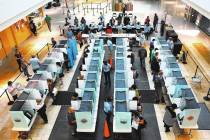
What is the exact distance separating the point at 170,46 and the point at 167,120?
6.97 metres

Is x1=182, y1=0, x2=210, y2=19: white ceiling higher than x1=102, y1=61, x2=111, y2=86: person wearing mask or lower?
higher

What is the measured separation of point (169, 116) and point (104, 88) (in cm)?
449

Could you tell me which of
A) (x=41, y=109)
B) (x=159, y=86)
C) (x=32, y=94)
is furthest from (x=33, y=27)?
(x=159, y=86)

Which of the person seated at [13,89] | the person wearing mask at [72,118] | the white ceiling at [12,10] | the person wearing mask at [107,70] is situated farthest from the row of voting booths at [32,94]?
the white ceiling at [12,10]

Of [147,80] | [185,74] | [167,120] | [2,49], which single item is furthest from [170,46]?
[2,49]

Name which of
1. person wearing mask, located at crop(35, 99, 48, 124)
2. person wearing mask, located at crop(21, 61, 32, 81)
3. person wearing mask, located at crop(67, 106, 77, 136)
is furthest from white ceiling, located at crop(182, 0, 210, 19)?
person wearing mask, located at crop(21, 61, 32, 81)

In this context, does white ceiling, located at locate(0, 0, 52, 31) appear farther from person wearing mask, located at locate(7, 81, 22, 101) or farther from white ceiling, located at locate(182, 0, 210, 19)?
white ceiling, located at locate(182, 0, 210, 19)

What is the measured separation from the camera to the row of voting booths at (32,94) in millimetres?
9109

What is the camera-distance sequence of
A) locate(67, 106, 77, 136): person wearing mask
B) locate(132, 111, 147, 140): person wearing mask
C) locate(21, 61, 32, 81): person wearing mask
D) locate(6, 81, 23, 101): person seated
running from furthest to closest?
locate(21, 61, 32, 81): person wearing mask → locate(6, 81, 23, 101): person seated → locate(67, 106, 77, 136): person wearing mask → locate(132, 111, 147, 140): person wearing mask

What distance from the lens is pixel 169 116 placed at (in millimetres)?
8914

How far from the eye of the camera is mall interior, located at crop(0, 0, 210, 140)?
9094 millimetres

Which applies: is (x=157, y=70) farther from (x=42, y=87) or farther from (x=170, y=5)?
(x=170, y=5)

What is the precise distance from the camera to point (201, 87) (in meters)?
12.4

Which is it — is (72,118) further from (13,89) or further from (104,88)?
(13,89)
